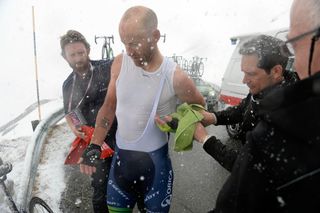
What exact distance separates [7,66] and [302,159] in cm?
2685

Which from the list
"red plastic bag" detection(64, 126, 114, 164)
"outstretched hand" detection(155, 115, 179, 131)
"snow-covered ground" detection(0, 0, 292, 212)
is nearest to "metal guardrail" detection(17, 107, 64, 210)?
"red plastic bag" detection(64, 126, 114, 164)

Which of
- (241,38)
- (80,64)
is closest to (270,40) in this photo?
(80,64)

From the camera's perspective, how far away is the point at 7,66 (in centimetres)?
2409

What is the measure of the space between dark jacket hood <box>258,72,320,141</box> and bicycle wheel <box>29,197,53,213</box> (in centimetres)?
332

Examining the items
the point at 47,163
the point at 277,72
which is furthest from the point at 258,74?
the point at 47,163

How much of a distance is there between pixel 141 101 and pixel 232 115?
100cm

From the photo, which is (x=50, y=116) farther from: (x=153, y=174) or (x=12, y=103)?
(x=12, y=103)

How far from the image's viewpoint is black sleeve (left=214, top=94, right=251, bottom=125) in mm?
2828

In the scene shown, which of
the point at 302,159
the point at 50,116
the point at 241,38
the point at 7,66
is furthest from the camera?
the point at 7,66

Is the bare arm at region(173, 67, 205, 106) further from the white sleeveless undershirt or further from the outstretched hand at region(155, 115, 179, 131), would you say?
the outstretched hand at region(155, 115, 179, 131)

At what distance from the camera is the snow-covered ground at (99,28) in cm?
2280

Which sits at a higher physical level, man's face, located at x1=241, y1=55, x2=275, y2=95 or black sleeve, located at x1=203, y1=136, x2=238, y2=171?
man's face, located at x1=241, y1=55, x2=275, y2=95

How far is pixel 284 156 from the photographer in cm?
87

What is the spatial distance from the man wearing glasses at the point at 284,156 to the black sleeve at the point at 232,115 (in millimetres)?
1756
